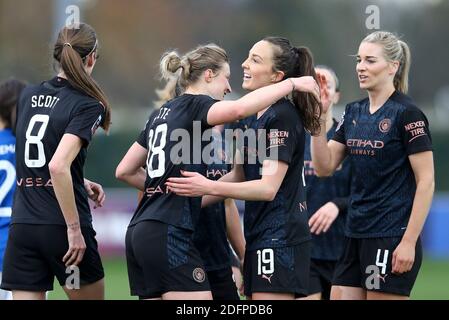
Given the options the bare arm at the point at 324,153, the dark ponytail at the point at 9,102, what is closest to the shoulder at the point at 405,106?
the bare arm at the point at 324,153

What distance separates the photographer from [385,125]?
625cm

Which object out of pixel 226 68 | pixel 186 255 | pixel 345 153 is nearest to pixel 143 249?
pixel 186 255

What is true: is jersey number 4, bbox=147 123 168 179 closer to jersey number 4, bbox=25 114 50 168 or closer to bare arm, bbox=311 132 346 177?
jersey number 4, bbox=25 114 50 168

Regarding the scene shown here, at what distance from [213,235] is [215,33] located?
2510cm

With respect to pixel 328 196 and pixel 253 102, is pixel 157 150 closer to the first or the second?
pixel 253 102

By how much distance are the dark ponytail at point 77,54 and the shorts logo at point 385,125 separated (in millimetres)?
1810

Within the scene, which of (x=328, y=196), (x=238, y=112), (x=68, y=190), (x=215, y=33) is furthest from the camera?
(x=215, y=33)

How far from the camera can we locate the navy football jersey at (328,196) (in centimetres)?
780

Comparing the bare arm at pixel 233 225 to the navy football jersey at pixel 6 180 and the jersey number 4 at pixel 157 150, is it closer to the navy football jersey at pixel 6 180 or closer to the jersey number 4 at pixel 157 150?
the jersey number 4 at pixel 157 150

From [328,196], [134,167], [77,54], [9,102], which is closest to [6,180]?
[9,102]

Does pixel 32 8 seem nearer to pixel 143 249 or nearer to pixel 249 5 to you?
pixel 249 5

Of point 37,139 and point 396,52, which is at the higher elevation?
point 396,52

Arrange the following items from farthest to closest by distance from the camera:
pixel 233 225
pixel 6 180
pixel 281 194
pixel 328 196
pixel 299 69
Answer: pixel 328 196
pixel 6 180
pixel 233 225
pixel 299 69
pixel 281 194
